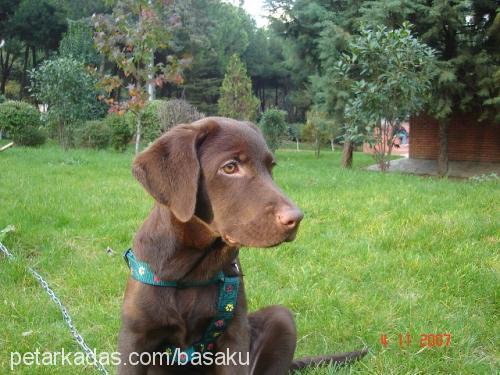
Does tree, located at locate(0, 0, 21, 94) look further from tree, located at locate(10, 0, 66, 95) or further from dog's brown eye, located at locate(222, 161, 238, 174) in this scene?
dog's brown eye, located at locate(222, 161, 238, 174)

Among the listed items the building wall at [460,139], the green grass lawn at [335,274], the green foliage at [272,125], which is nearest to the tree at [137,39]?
the green grass lawn at [335,274]

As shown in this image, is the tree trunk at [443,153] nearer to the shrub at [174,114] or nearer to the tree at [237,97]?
the shrub at [174,114]

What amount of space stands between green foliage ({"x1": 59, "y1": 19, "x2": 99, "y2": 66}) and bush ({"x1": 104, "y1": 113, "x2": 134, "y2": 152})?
1660 centimetres

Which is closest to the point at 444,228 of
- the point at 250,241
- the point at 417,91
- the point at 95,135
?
the point at 250,241

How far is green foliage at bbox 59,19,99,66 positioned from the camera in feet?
107

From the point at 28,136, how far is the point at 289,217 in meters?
18.7

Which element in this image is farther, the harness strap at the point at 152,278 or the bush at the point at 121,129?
the bush at the point at 121,129

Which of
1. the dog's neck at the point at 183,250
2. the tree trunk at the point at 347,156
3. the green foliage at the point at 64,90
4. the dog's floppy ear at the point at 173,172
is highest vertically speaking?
the green foliage at the point at 64,90

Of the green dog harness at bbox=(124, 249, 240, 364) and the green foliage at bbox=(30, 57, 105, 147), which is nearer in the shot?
the green dog harness at bbox=(124, 249, 240, 364)

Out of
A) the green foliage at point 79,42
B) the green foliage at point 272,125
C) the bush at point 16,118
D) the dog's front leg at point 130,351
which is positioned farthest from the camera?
the green foliage at point 79,42

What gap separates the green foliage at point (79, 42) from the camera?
32625 mm

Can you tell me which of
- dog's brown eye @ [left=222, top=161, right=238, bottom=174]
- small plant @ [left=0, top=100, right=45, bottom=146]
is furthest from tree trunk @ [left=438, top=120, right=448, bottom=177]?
dog's brown eye @ [left=222, top=161, right=238, bottom=174]

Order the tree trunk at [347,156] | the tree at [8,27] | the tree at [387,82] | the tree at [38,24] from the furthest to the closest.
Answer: the tree at [8,27] < the tree at [38,24] < the tree trunk at [347,156] < the tree at [387,82]
